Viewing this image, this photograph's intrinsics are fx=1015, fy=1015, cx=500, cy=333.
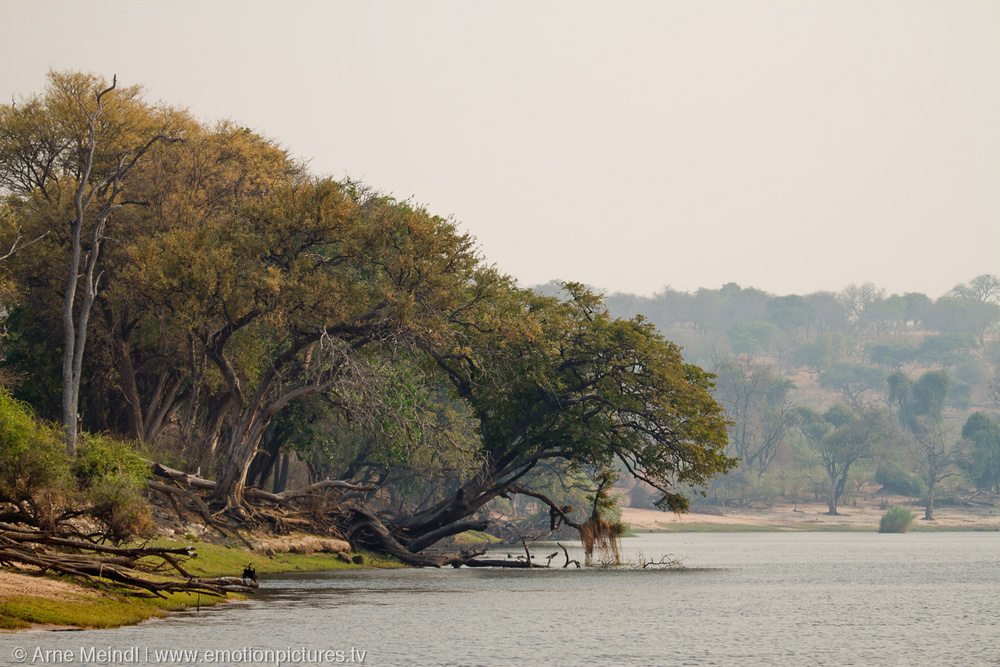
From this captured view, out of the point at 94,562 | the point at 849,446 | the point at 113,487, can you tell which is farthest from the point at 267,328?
the point at 849,446

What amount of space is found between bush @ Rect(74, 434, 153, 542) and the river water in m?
4.22

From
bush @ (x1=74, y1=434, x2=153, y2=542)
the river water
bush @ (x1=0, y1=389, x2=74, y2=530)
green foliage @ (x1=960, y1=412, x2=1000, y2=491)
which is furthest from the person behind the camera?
green foliage @ (x1=960, y1=412, x2=1000, y2=491)

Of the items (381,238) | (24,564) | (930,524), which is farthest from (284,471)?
(930,524)

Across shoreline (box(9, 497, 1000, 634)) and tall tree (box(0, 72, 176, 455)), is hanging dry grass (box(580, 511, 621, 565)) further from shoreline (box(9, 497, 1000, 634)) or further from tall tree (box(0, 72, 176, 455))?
tall tree (box(0, 72, 176, 455))

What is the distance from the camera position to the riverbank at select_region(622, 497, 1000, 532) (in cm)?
12138

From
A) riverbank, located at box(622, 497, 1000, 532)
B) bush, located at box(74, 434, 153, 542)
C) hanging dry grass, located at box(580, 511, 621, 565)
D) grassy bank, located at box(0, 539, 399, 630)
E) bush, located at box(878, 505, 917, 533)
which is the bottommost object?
riverbank, located at box(622, 497, 1000, 532)

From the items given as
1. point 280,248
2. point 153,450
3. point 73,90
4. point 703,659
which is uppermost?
point 73,90

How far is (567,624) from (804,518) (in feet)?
364

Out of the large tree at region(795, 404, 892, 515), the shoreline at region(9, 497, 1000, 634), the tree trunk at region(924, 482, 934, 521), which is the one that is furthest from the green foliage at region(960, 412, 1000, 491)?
the shoreline at region(9, 497, 1000, 634)

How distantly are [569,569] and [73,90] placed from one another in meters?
31.4

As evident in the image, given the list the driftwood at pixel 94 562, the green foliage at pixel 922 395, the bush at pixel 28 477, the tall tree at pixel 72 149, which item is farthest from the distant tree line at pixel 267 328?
the green foliage at pixel 922 395

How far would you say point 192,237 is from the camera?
3856cm

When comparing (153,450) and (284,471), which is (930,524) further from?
(153,450)

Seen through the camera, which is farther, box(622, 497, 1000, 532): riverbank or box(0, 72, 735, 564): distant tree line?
box(622, 497, 1000, 532): riverbank
